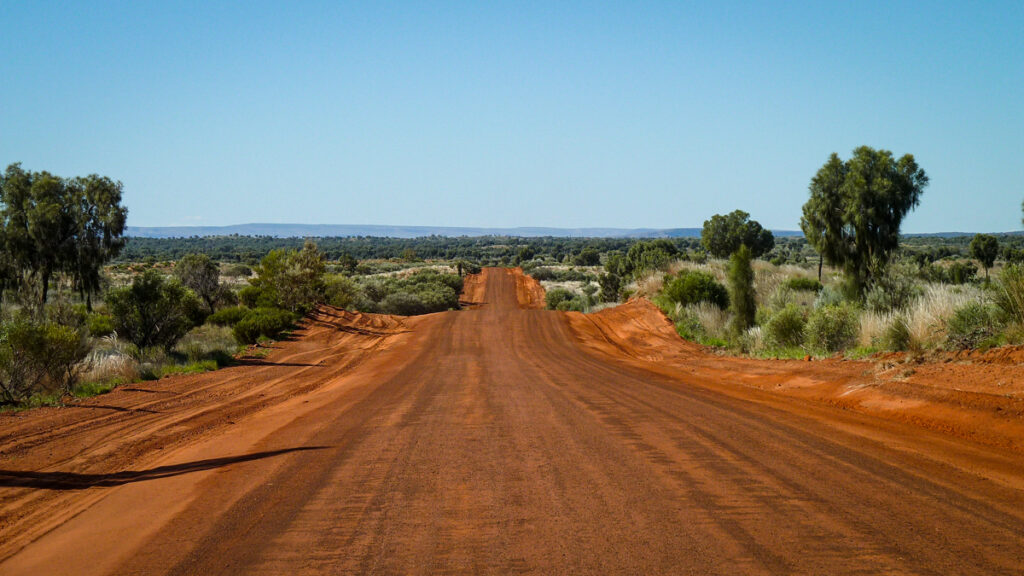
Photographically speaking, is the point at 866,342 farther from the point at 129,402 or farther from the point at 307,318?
the point at 307,318

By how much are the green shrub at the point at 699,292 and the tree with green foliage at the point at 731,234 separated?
3047 cm

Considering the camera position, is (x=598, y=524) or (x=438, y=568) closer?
(x=438, y=568)

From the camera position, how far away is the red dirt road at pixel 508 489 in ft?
15.3

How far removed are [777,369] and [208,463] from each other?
11.5 metres

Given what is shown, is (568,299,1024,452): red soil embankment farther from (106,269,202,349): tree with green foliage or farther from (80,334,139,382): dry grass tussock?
(106,269,202,349): tree with green foliage

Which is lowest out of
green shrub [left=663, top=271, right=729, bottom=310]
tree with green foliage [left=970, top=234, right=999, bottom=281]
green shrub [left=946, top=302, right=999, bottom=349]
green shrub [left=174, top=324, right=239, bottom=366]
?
green shrub [left=174, top=324, right=239, bottom=366]

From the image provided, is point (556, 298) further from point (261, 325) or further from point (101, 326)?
point (101, 326)

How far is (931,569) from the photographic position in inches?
166

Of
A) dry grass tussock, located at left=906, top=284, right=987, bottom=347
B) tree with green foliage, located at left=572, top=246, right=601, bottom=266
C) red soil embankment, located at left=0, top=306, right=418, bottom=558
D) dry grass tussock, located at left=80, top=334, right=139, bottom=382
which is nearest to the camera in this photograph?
red soil embankment, located at left=0, top=306, right=418, bottom=558

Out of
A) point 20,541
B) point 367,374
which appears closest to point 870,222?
point 367,374

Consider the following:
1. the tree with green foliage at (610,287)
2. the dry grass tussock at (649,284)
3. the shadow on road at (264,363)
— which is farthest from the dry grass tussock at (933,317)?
the tree with green foliage at (610,287)

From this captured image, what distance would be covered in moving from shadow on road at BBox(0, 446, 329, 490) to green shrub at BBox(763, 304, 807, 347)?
14.6m

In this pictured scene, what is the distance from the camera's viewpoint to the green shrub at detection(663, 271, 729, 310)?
1134 inches

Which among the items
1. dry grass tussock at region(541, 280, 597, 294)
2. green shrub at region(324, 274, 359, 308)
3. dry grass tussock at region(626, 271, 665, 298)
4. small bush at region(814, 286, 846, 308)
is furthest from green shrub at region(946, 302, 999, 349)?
dry grass tussock at region(541, 280, 597, 294)
